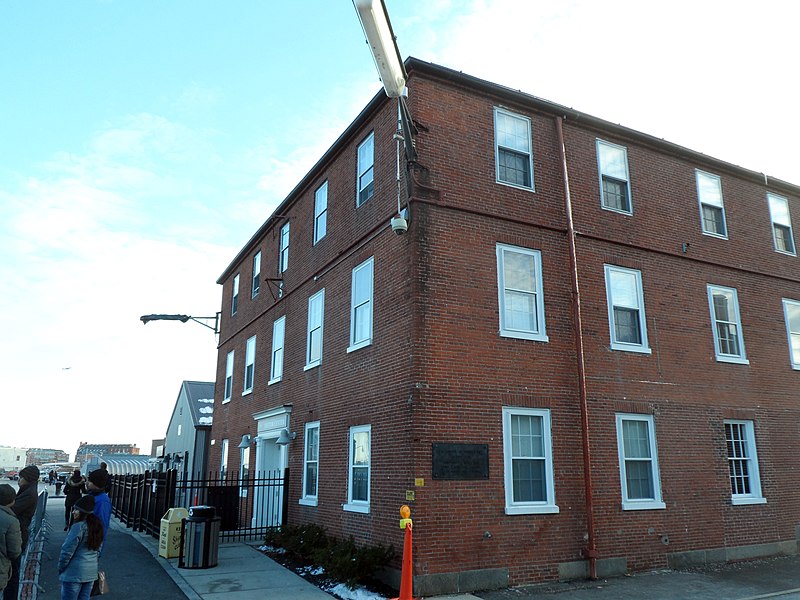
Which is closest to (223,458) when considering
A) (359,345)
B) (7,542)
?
(359,345)

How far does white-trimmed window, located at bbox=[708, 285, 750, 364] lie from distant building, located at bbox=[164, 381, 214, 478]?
2122 cm

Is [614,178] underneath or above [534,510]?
above

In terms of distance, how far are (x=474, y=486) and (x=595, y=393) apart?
333 centimetres

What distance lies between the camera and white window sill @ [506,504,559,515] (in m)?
11.2

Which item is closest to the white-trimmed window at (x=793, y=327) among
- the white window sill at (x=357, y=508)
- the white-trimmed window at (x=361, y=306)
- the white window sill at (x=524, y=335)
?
the white window sill at (x=524, y=335)

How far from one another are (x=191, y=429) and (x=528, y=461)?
24017mm

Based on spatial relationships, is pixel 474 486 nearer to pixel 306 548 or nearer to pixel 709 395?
pixel 306 548

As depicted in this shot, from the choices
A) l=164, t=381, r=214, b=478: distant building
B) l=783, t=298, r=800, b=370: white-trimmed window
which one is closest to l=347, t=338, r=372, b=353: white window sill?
l=783, t=298, r=800, b=370: white-trimmed window

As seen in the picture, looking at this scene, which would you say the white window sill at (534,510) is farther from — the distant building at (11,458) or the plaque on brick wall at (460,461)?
the distant building at (11,458)

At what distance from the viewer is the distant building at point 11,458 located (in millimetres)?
102188

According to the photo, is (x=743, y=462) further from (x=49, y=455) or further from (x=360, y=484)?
(x=49, y=455)

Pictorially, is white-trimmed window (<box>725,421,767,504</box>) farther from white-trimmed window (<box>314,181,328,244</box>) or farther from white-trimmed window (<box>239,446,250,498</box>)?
white-trimmed window (<box>239,446,250,498</box>)

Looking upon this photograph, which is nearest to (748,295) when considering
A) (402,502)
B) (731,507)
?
(731,507)

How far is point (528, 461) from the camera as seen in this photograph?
11742mm
